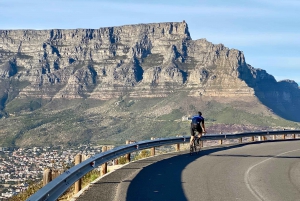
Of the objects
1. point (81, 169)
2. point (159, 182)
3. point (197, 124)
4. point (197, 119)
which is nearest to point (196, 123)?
point (197, 124)

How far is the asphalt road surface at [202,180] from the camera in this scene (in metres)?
13.6

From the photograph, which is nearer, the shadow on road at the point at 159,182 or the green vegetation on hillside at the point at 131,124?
the shadow on road at the point at 159,182

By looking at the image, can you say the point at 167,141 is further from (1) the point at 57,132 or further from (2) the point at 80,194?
(1) the point at 57,132

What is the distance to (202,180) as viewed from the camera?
16.2m

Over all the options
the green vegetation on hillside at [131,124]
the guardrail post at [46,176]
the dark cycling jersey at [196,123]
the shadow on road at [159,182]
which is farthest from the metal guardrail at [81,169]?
the green vegetation on hillside at [131,124]

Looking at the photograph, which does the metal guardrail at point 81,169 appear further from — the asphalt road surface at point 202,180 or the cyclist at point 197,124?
the cyclist at point 197,124

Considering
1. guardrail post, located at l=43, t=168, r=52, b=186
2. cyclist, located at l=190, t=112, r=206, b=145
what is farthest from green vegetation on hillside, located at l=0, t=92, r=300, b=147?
guardrail post, located at l=43, t=168, r=52, b=186

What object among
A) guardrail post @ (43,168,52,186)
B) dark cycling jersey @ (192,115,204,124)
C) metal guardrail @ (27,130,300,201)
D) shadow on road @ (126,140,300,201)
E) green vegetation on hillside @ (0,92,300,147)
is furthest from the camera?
green vegetation on hillside @ (0,92,300,147)

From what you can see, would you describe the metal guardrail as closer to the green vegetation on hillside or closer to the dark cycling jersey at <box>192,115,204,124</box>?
the dark cycling jersey at <box>192,115,204,124</box>

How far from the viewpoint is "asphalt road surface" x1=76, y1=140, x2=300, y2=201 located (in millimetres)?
13646

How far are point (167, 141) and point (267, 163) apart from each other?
6429 mm

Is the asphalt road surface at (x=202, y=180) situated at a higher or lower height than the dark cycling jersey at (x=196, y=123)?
lower

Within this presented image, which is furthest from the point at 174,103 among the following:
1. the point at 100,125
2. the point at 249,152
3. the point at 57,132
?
the point at 249,152

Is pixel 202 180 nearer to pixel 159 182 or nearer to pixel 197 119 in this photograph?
pixel 159 182
